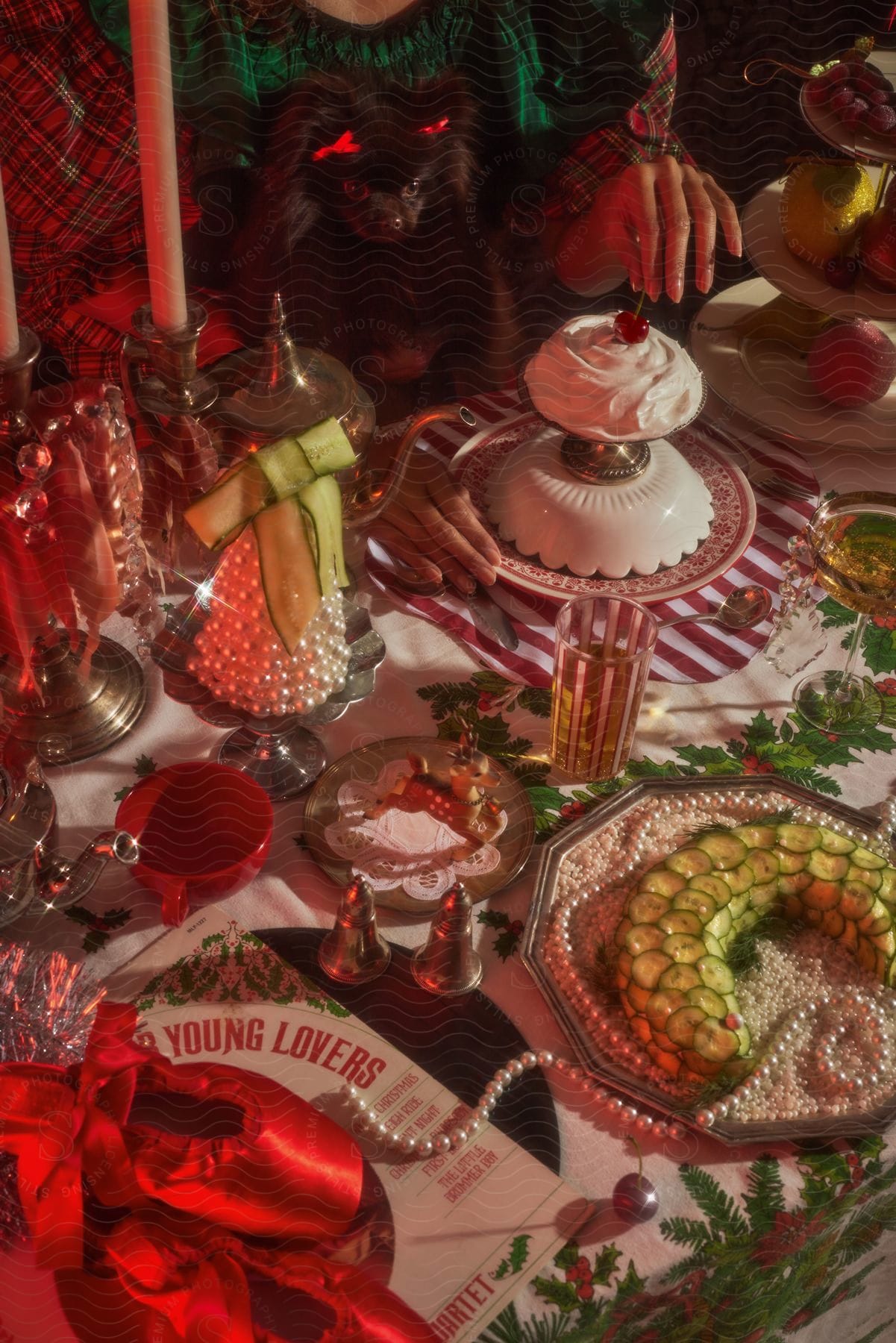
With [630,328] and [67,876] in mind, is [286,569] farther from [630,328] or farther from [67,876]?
[630,328]

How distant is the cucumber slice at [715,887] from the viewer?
1.78ft

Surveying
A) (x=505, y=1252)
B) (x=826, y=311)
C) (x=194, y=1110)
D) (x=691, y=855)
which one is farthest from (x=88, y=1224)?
(x=826, y=311)

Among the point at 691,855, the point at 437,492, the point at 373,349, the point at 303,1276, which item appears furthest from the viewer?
the point at 373,349

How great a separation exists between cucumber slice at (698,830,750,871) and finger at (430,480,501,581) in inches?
9.0

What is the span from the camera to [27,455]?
1.76ft

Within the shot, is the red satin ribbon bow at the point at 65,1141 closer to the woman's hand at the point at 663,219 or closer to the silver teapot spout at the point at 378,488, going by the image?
the silver teapot spout at the point at 378,488

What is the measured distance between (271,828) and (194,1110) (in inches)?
5.3

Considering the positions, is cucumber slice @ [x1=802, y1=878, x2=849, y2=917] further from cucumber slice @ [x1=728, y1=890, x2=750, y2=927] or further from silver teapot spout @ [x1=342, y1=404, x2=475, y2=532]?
silver teapot spout @ [x1=342, y1=404, x2=475, y2=532]

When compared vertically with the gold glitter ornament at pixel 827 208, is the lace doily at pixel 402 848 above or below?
below

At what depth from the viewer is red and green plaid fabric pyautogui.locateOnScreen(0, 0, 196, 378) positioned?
757mm

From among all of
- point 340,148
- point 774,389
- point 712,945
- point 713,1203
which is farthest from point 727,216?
point 713,1203

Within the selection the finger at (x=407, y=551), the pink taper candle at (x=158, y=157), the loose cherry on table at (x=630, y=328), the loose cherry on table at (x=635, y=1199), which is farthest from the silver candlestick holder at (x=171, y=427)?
the loose cherry on table at (x=635, y=1199)

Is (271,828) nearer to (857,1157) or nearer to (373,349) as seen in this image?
(857,1157)

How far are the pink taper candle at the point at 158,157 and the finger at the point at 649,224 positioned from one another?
1.42ft
